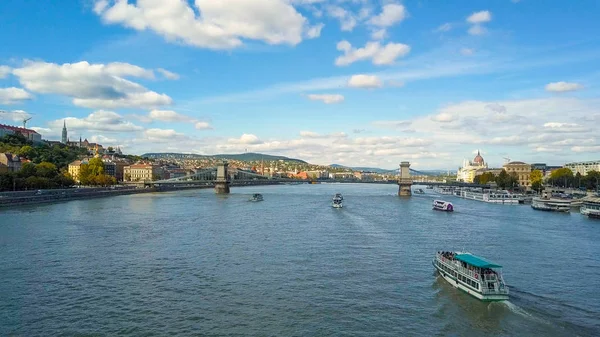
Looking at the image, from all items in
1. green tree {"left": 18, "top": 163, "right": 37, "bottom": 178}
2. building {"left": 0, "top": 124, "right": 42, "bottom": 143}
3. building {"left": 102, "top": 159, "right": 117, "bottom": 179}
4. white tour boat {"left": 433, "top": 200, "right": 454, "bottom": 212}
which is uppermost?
building {"left": 0, "top": 124, "right": 42, "bottom": 143}

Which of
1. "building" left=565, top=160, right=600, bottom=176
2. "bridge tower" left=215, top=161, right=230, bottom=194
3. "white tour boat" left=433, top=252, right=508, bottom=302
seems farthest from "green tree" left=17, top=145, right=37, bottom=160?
"building" left=565, top=160, right=600, bottom=176

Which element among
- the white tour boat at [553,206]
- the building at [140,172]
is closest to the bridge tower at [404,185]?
the white tour boat at [553,206]

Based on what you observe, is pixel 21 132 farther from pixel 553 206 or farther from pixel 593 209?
pixel 593 209

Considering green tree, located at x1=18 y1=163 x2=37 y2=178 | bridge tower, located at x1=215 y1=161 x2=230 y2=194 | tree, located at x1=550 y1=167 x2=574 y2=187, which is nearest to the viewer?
green tree, located at x1=18 y1=163 x2=37 y2=178

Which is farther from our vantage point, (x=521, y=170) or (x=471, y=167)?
(x=471, y=167)

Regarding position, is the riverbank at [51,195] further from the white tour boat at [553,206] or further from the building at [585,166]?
the building at [585,166]

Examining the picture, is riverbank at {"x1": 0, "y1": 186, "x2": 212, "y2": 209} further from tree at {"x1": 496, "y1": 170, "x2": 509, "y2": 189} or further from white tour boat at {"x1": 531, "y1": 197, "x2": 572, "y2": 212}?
tree at {"x1": 496, "y1": 170, "x2": 509, "y2": 189}

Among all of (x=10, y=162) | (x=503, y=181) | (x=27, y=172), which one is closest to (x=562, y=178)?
(x=503, y=181)
